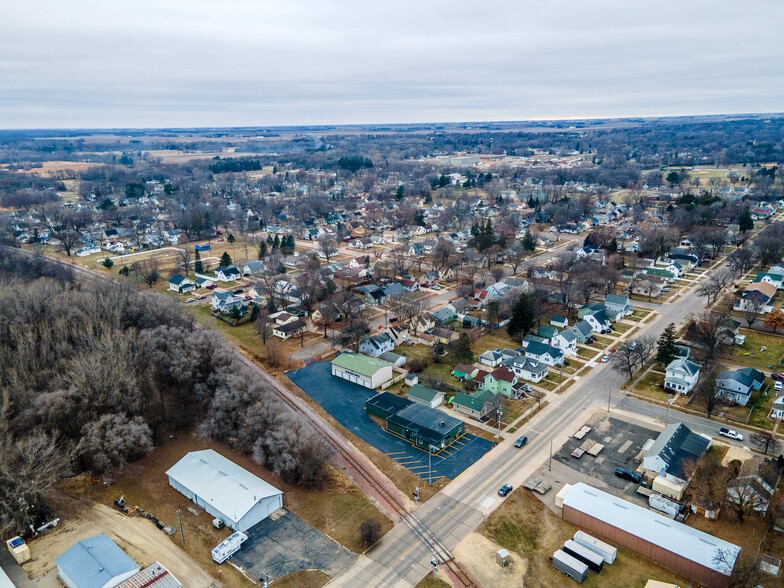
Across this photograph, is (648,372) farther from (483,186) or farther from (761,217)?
(483,186)

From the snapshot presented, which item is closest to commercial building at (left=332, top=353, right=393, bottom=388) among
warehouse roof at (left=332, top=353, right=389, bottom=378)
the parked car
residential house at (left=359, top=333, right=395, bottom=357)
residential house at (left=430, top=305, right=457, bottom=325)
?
warehouse roof at (left=332, top=353, right=389, bottom=378)

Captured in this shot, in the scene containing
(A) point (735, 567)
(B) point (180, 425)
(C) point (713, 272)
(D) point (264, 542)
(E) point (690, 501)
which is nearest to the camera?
(A) point (735, 567)

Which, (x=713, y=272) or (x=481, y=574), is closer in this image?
(x=481, y=574)

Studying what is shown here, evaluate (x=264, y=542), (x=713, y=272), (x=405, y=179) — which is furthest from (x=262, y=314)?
(x=405, y=179)

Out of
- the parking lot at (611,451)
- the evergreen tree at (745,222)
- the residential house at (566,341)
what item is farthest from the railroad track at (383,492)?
the evergreen tree at (745,222)

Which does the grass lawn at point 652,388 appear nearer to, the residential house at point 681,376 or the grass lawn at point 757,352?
the residential house at point 681,376

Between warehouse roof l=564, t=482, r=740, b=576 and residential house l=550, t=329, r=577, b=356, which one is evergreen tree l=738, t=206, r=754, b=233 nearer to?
residential house l=550, t=329, r=577, b=356

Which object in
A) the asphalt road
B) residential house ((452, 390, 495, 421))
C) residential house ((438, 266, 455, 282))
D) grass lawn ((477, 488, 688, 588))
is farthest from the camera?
residential house ((438, 266, 455, 282))
